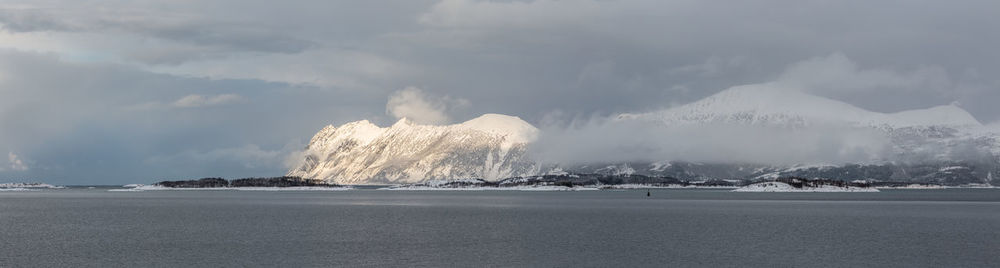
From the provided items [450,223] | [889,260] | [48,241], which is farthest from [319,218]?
[889,260]

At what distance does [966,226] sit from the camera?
12588cm

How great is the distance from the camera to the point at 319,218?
15012 centimetres

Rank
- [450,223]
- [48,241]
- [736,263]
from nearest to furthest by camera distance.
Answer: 1. [736,263]
2. [48,241]
3. [450,223]

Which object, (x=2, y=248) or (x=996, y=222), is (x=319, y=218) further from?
(x=996, y=222)

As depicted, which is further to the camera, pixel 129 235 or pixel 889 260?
pixel 129 235

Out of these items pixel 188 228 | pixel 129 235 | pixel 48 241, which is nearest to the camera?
pixel 48 241

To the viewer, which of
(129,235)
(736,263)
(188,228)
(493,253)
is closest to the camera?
(736,263)

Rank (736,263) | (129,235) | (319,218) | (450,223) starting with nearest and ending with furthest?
(736,263), (129,235), (450,223), (319,218)

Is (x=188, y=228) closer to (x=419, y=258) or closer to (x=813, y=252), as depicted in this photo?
(x=419, y=258)

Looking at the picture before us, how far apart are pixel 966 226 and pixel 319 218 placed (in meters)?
101

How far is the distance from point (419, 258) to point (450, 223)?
178 feet

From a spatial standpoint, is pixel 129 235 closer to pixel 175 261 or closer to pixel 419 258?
pixel 175 261

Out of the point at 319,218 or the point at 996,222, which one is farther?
the point at 319,218

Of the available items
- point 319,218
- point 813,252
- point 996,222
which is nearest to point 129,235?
point 319,218
